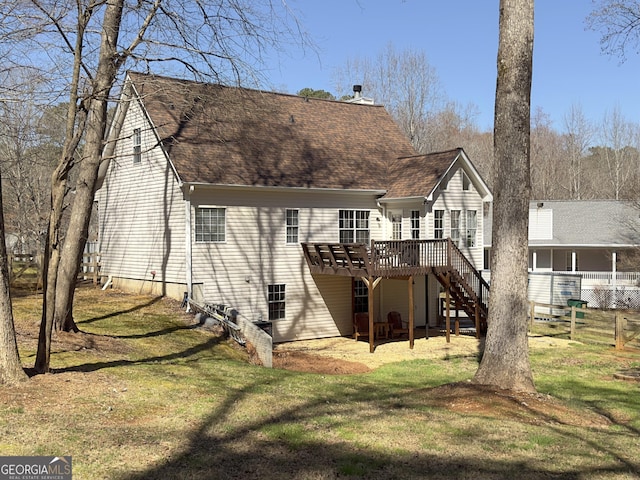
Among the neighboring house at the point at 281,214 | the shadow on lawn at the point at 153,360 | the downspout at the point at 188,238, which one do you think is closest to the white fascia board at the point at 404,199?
the neighboring house at the point at 281,214

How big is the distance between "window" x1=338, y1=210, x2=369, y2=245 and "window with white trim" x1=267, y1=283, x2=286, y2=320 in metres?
3.23

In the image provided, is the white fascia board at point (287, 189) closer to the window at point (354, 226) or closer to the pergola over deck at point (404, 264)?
the window at point (354, 226)

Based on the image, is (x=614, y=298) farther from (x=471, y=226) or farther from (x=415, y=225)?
(x=415, y=225)

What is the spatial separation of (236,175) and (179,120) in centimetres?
299

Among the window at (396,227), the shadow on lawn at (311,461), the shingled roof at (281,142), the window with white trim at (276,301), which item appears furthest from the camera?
the window at (396,227)

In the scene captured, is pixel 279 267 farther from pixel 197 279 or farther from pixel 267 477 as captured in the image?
pixel 267 477

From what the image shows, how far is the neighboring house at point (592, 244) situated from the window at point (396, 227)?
43.4ft

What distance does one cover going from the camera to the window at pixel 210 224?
20781 mm

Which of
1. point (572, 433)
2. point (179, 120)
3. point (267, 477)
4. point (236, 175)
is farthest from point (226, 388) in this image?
point (179, 120)

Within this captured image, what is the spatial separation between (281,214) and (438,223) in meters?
6.10

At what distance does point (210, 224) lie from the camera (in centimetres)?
2100

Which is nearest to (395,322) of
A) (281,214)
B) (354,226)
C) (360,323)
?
(360,323)

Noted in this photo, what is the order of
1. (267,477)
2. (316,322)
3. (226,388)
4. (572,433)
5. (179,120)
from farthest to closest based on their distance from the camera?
(316,322)
(179,120)
(226,388)
(572,433)
(267,477)

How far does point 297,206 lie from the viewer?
22.8 m
